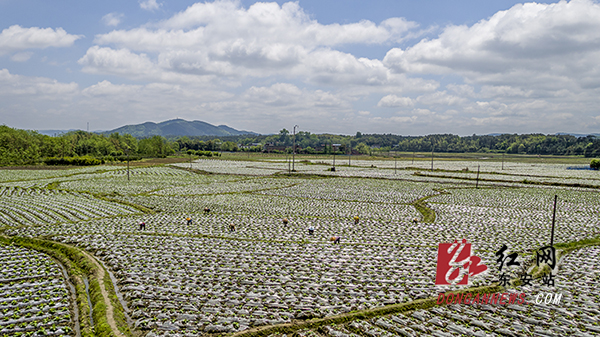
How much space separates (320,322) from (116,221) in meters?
19.8

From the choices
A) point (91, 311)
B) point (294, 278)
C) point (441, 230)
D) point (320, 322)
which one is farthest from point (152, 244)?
point (441, 230)

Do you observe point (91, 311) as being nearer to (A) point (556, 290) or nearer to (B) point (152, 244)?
(B) point (152, 244)

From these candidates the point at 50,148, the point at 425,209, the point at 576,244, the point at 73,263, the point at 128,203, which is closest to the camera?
the point at 73,263

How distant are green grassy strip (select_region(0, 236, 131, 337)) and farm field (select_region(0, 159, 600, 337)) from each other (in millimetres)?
176

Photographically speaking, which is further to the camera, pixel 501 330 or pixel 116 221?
pixel 116 221

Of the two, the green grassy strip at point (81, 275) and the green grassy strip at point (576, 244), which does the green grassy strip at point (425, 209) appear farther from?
the green grassy strip at point (81, 275)

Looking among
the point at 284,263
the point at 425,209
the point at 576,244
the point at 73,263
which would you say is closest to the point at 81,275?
the point at 73,263

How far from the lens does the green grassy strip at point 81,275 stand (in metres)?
9.96

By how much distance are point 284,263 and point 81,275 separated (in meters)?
8.74

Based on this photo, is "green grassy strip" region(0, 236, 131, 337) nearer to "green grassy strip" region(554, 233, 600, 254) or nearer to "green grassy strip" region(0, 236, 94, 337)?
"green grassy strip" region(0, 236, 94, 337)

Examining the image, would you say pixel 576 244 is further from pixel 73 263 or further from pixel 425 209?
pixel 73 263

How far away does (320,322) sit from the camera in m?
10.4

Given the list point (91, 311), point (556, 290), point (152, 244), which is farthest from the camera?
point (152, 244)

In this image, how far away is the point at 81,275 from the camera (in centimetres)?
1409
